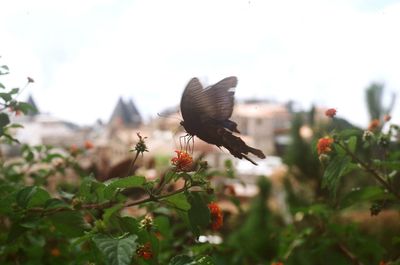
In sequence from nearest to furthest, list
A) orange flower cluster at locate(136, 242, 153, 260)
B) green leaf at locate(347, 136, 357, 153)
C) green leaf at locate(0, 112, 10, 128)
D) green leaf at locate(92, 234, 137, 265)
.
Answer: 1. green leaf at locate(92, 234, 137, 265)
2. orange flower cluster at locate(136, 242, 153, 260)
3. green leaf at locate(0, 112, 10, 128)
4. green leaf at locate(347, 136, 357, 153)

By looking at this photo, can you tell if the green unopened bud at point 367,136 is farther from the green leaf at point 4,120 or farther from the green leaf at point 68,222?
the green leaf at point 4,120

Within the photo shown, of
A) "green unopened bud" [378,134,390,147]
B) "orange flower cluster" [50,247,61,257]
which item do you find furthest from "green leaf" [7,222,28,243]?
"green unopened bud" [378,134,390,147]

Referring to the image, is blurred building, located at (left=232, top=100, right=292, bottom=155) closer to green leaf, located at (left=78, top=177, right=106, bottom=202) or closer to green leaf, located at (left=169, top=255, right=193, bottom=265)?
green leaf, located at (left=78, top=177, right=106, bottom=202)

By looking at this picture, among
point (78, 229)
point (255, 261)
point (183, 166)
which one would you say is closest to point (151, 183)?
point (183, 166)

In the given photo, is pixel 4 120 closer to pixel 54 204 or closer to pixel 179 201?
pixel 54 204

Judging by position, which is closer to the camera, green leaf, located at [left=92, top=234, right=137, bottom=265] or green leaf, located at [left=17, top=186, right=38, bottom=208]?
green leaf, located at [left=92, top=234, right=137, bottom=265]

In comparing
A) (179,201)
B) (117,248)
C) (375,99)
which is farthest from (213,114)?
(375,99)

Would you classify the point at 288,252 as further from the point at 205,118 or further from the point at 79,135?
the point at 79,135
